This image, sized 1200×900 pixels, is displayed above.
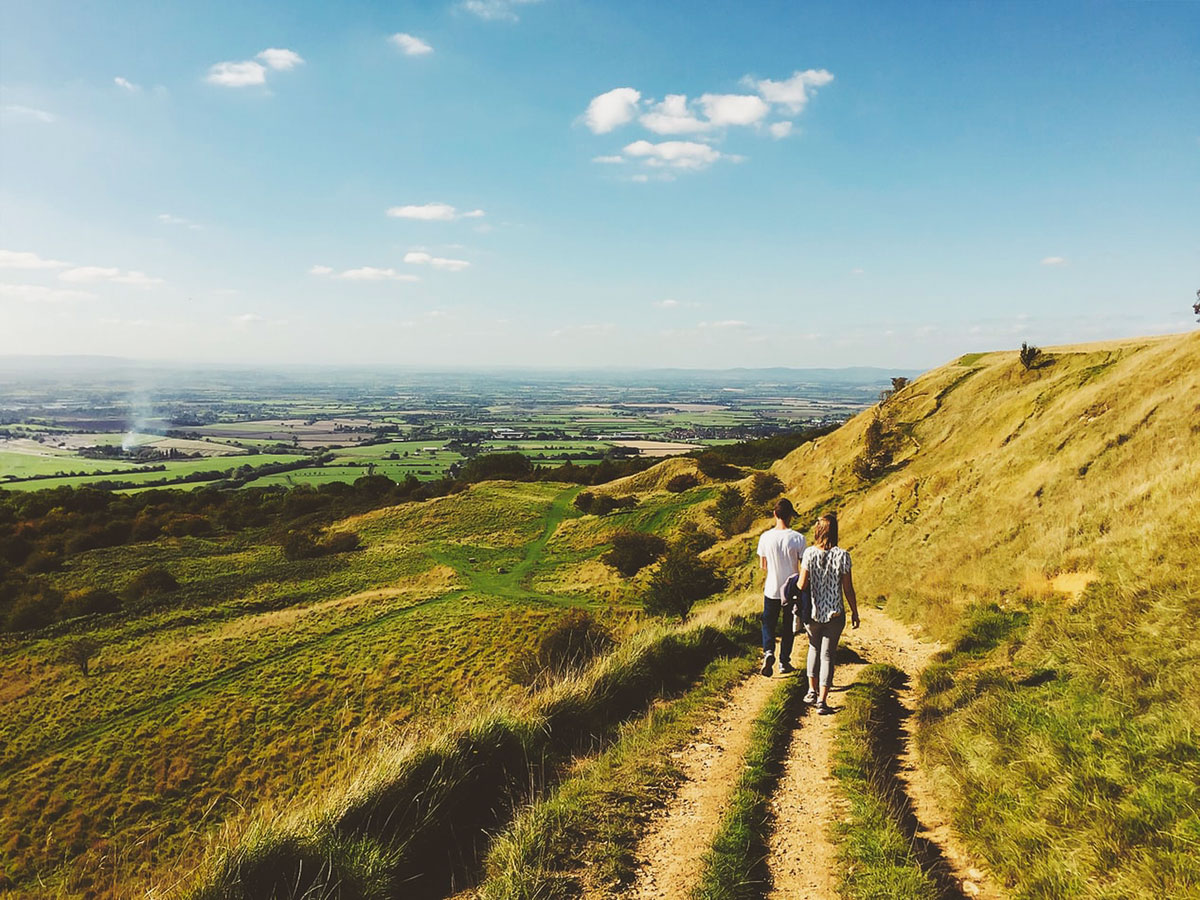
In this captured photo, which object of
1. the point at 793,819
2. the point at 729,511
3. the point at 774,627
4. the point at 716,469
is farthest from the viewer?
the point at 716,469

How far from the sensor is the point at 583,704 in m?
7.78

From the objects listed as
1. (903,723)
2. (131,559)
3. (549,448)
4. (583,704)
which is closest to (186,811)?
(583,704)

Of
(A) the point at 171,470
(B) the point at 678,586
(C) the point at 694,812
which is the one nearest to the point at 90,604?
(B) the point at 678,586

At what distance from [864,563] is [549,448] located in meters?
122

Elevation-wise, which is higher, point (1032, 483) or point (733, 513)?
point (1032, 483)

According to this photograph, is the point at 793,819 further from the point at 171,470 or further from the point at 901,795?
the point at 171,470

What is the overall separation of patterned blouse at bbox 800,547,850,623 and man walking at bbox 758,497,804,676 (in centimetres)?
65

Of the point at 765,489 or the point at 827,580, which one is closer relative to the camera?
the point at 827,580

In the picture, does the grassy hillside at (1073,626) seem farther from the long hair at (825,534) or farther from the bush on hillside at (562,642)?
the bush on hillside at (562,642)

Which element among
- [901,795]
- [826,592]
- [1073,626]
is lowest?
[901,795]

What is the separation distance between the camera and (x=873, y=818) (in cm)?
518

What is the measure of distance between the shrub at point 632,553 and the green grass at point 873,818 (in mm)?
30118

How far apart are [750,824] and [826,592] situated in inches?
137

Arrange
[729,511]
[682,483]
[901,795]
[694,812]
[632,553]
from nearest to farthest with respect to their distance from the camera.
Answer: [694,812] < [901,795] < [632,553] < [729,511] < [682,483]
